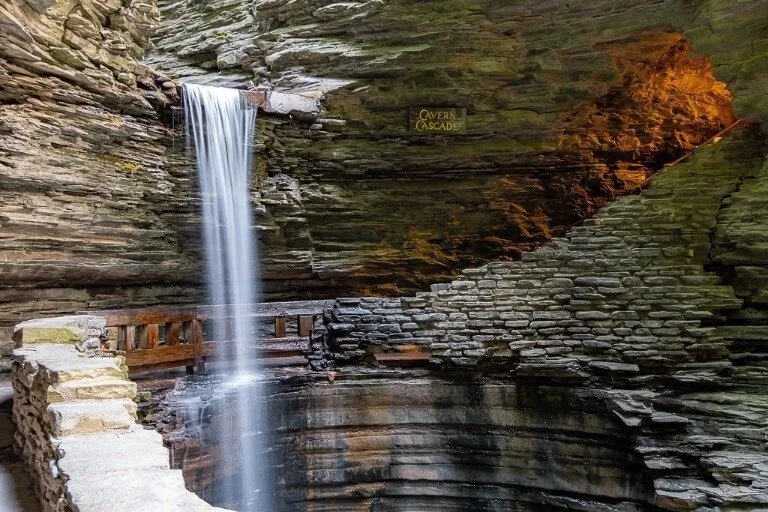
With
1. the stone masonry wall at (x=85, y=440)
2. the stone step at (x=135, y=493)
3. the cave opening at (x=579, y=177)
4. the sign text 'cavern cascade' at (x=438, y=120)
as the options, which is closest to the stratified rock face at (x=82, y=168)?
Answer: the stone masonry wall at (x=85, y=440)

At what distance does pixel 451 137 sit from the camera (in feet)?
35.1

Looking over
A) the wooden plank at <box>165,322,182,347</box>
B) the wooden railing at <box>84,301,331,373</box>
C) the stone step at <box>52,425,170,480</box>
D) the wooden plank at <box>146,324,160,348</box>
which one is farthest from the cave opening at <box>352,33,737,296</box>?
the stone step at <box>52,425,170,480</box>

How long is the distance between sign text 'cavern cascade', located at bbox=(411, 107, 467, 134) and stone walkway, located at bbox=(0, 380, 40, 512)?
8.10 m

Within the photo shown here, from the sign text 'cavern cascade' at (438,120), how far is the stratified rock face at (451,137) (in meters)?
0.17

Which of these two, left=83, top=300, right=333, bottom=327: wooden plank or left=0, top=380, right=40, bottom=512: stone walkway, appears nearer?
left=0, top=380, right=40, bottom=512: stone walkway

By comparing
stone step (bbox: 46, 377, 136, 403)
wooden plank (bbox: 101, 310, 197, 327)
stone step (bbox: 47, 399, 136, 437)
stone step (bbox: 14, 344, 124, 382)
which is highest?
wooden plank (bbox: 101, 310, 197, 327)

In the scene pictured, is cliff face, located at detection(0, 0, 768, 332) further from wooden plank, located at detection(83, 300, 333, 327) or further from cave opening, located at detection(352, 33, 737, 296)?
wooden plank, located at detection(83, 300, 333, 327)

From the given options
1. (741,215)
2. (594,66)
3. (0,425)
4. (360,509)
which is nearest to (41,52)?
(0,425)

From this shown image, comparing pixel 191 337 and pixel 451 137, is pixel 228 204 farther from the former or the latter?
pixel 451 137

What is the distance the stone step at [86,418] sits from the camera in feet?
11.4

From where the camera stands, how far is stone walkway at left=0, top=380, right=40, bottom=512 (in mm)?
3898

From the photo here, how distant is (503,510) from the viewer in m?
8.34

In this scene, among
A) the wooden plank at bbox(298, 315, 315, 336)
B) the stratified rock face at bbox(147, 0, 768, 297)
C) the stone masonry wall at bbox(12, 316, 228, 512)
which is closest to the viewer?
the stone masonry wall at bbox(12, 316, 228, 512)

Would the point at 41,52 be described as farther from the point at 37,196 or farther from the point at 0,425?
the point at 0,425
